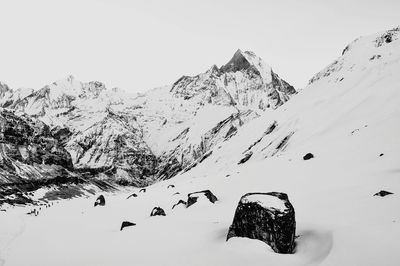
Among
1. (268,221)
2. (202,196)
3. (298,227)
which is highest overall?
(268,221)

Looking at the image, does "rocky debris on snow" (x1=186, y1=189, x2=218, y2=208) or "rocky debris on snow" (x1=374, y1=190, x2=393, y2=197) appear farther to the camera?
"rocky debris on snow" (x1=186, y1=189, x2=218, y2=208)

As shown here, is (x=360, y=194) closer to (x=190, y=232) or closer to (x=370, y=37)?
(x=190, y=232)

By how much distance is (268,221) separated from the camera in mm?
10398

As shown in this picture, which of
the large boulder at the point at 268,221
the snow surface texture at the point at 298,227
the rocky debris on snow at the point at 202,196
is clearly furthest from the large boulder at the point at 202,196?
the large boulder at the point at 268,221

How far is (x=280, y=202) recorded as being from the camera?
11023 mm

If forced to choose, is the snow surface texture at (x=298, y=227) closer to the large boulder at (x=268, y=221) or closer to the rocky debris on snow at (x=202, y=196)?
the large boulder at (x=268, y=221)

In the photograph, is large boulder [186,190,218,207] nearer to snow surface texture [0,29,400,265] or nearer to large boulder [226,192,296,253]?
snow surface texture [0,29,400,265]

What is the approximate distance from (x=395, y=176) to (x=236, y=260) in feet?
40.2

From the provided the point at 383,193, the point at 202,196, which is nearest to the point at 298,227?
the point at 383,193

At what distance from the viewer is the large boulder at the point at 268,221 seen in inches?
397

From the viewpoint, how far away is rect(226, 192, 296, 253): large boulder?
10084 mm

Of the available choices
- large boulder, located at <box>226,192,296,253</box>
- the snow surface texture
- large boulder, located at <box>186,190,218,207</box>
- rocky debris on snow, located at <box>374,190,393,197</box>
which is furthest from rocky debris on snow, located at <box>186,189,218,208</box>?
large boulder, located at <box>226,192,296,253</box>

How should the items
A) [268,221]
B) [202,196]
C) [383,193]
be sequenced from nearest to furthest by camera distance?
[268,221]
[383,193]
[202,196]

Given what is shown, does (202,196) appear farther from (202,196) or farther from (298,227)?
(298,227)
